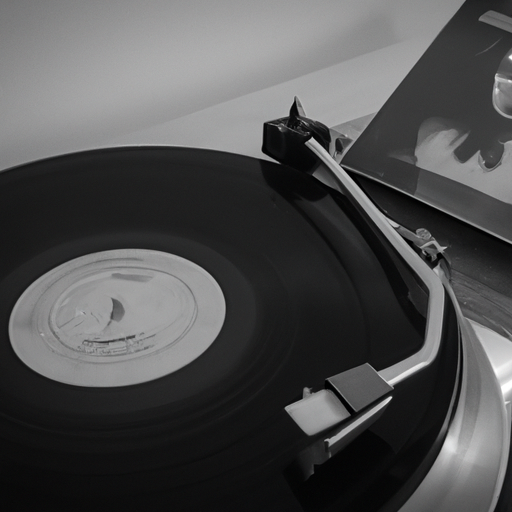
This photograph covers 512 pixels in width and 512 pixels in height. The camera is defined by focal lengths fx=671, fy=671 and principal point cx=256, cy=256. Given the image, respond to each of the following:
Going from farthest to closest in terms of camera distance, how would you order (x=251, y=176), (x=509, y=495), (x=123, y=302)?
(x=251, y=176), (x=123, y=302), (x=509, y=495)

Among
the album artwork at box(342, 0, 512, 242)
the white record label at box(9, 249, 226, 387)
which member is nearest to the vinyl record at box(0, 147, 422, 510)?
the white record label at box(9, 249, 226, 387)

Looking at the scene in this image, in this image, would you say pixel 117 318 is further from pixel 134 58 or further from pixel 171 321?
pixel 134 58

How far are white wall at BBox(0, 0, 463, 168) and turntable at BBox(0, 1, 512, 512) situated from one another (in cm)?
20

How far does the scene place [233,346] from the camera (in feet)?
1.72

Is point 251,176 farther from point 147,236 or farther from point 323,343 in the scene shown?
point 323,343

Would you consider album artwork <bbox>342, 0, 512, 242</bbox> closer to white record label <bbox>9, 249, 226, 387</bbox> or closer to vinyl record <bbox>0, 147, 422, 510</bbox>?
vinyl record <bbox>0, 147, 422, 510</bbox>

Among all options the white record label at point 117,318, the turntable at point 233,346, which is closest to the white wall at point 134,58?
the turntable at point 233,346

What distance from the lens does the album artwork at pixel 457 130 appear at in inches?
28.6

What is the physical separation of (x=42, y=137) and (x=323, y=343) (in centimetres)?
56

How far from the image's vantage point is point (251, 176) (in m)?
0.69

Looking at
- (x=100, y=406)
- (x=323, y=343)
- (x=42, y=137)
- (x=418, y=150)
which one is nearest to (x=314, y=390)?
(x=323, y=343)

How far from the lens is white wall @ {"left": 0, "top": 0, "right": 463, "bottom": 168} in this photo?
0.87m

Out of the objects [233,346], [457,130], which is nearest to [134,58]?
[457,130]

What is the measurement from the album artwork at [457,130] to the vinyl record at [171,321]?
0.51 ft
